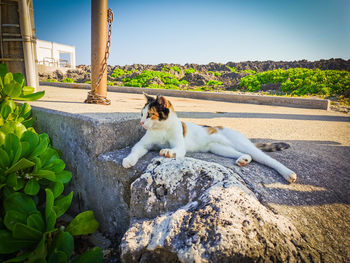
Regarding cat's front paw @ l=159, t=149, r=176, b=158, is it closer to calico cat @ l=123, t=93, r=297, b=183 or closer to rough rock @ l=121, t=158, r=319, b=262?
calico cat @ l=123, t=93, r=297, b=183

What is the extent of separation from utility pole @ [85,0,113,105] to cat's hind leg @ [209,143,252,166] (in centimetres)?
169

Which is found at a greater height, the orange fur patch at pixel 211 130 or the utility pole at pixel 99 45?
the utility pole at pixel 99 45

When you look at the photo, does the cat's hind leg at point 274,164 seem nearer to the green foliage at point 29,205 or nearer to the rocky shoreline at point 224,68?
the green foliage at point 29,205

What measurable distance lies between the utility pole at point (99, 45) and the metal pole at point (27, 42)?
44.0 inches

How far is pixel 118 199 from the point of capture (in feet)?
5.99

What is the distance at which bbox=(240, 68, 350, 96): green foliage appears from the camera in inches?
376

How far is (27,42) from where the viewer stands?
3.00 metres

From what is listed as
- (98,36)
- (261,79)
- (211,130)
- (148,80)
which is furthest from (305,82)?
(98,36)

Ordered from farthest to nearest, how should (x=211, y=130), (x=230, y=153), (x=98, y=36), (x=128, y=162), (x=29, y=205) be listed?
1. (x=98, y=36)
2. (x=211, y=130)
3. (x=230, y=153)
4. (x=128, y=162)
5. (x=29, y=205)

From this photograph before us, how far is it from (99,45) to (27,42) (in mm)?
1226

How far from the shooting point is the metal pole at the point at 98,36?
8.29 feet

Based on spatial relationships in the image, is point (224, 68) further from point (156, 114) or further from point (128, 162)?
point (128, 162)

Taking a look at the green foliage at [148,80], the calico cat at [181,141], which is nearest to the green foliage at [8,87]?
the calico cat at [181,141]

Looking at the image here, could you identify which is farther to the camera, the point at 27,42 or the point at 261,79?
the point at 261,79
